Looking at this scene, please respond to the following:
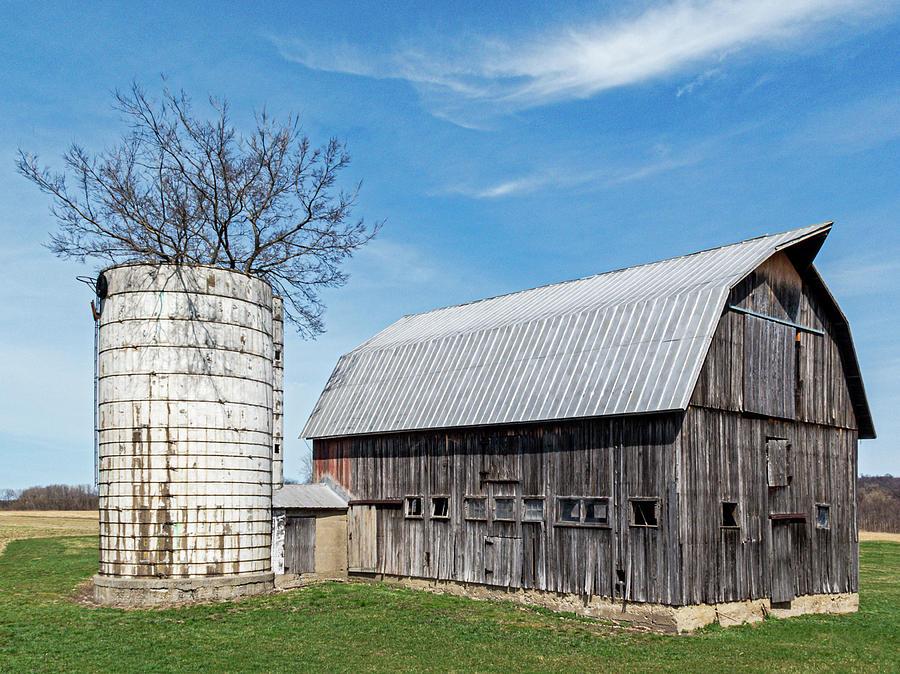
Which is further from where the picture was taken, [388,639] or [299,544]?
[299,544]

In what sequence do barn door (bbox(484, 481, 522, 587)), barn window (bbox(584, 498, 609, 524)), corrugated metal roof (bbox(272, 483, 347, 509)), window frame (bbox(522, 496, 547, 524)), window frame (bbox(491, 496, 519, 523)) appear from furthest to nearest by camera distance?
corrugated metal roof (bbox(272, 483, 347, 509)) → window frame (bbox(491, 496, 519, 523)) → barn door (bbox(484, 481, 522, 587)) → window frame (bbox(522, 496, 547, 524)) → barn window (bbox(584, 498, 609, 524))

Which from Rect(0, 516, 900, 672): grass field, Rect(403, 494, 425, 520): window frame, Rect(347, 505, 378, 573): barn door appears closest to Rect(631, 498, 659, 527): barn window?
Rect(0, 516, 900, 672): grass field

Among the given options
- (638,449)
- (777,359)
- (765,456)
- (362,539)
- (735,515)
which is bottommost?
(362,539)

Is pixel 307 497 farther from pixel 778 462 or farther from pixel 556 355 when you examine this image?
pixel 778 462

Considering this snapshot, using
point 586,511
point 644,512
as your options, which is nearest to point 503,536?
point 586,511

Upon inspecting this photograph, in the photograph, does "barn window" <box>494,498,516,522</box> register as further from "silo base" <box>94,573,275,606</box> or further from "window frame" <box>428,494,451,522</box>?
"silo base" <box>94,573,275,606</box>

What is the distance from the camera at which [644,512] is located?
66.7 feet

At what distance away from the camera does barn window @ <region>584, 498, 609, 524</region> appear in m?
21.1

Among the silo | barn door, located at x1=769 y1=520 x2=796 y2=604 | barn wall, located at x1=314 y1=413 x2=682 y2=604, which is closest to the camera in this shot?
barn wall, located at x1=314 y1=413 x2=682 y2=604

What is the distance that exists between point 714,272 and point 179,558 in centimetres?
1585

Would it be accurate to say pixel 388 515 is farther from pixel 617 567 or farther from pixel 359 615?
pixel 617 567

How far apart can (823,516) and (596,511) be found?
24.9 ft

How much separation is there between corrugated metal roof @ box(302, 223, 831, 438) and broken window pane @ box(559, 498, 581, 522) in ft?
7.11

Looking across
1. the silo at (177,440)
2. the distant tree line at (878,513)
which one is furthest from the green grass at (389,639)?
the distant tree line at (878,513)
